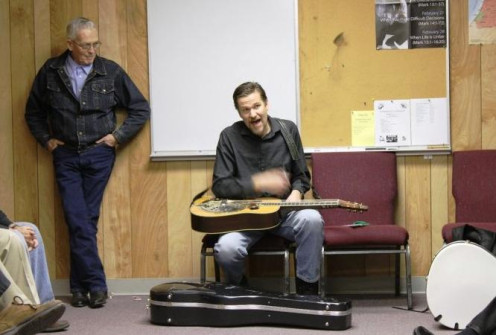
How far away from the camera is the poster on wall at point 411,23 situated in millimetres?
4887

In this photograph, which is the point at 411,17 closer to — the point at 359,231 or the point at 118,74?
the point at 359,231

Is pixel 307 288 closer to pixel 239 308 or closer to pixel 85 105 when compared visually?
pixel 239 308

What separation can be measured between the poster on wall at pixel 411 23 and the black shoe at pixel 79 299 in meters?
2.39

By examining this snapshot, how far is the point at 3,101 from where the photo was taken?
16.9ft

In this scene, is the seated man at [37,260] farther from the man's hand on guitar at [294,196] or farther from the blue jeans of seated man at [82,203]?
the man's hand on guitar at [294,196]

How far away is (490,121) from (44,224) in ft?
9.53

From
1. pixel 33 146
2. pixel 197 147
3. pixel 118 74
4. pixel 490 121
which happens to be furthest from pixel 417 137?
pixel 33 146

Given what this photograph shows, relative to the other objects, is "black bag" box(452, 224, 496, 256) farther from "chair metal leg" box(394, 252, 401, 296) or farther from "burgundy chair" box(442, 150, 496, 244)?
"chair metal leg" box(394, 252, 401, 296)

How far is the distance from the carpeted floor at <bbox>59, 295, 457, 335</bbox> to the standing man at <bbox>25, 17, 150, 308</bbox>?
255mm

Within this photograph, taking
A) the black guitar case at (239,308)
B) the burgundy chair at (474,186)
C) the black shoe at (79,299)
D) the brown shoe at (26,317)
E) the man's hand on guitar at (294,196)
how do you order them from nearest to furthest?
1. the brown shoe at (26,317)
2. the black guitar case at (239,308)
3. the man's hand on guitar at (294,196)
4. the burgundy chair at (474,186)
5. the black shoe at (79,299)

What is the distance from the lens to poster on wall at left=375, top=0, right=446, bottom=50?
4887 mm

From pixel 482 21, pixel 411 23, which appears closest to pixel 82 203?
pixel 411 23

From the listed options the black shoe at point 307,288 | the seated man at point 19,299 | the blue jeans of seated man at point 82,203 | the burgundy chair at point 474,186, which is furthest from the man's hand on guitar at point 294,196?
the seated man at point 19,299

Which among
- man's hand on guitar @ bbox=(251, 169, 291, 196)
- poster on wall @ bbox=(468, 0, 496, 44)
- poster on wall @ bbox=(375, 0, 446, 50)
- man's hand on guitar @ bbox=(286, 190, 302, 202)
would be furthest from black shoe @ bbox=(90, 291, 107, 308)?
poster on wall @ bbox=(468, 0, 496, 44)
